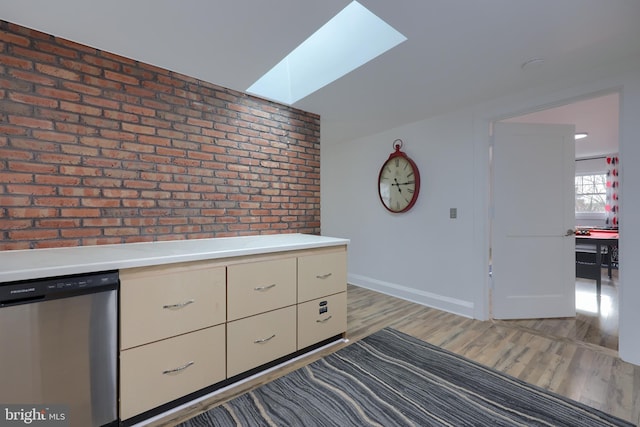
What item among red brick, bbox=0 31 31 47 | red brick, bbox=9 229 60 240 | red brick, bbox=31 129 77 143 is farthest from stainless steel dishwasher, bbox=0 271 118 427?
red brick, bbox=0 31 31 47

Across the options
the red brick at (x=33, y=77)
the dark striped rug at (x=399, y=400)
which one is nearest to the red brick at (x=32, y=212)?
the red brick at (x=33, y=77)

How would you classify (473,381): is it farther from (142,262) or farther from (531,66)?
(531,66)

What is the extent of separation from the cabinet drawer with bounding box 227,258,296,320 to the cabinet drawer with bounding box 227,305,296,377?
0.19ft

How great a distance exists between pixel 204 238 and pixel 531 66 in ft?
9.49

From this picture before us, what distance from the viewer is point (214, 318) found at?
1711mm

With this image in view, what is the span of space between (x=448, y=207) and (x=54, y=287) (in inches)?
131

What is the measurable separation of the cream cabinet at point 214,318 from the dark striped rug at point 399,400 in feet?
0.71

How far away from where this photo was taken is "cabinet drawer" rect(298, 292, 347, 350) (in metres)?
2.16

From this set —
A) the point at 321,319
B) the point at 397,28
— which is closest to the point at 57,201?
the point at 321,319

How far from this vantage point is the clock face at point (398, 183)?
3484mm

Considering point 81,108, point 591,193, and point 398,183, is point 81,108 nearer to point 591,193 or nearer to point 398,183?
point 398,183

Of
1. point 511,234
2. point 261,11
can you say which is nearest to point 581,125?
point 511,234

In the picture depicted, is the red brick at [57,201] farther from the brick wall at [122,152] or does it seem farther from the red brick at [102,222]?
the red brick at [102,222]

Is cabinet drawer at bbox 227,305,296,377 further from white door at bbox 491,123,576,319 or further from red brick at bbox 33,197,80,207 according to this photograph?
white door at bbox 491,123,576,319
